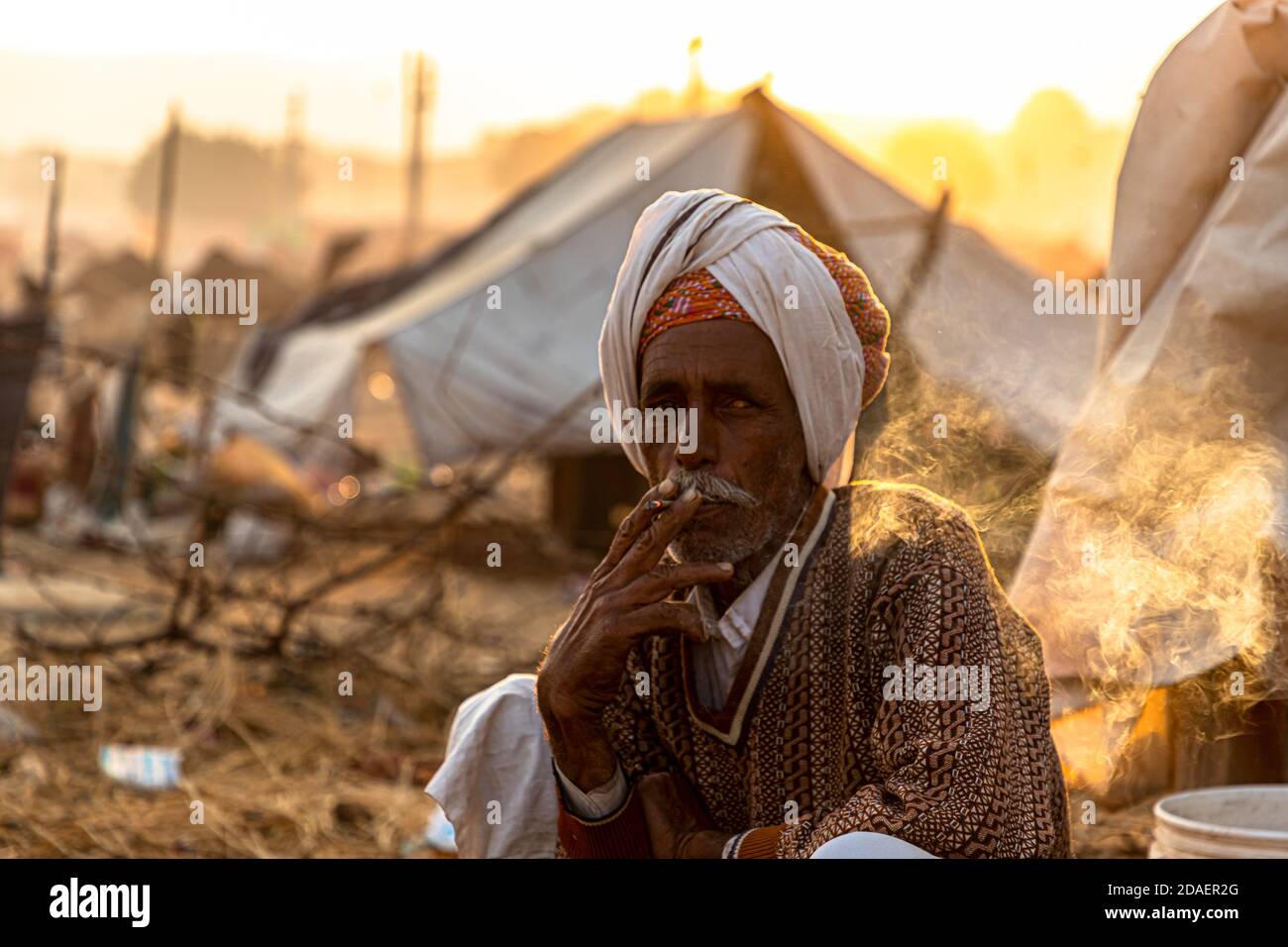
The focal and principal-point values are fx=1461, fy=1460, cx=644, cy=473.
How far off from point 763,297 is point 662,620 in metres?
0.50

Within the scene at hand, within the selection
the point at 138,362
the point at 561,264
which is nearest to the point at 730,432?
the point at 138,362

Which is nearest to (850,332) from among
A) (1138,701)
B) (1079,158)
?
(1138,701)

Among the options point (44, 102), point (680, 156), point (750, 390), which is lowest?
point (750, 390)

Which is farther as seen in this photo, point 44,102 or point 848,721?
point 44,102

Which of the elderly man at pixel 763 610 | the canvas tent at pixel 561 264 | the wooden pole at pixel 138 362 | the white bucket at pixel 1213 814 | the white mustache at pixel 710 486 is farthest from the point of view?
the wooden pole at pixel 138 362

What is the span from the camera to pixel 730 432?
7.00ft

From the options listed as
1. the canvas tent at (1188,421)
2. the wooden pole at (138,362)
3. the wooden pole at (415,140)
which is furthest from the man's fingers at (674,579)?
the wooden pole at (415,140)

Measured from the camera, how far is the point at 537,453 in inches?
418

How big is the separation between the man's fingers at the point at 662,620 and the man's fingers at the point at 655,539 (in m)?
0.06

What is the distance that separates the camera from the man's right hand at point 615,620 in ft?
6.57

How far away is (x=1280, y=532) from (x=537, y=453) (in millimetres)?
8353

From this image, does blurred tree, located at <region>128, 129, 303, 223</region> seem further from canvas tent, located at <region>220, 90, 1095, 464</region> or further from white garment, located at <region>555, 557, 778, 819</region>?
white garment, located at <region>555, 557, 778, 819</region>

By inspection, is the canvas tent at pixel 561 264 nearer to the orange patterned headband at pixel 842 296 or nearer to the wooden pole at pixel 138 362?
the wooden pole at pixel 138 362

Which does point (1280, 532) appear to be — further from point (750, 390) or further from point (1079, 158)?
point (1079, 158)
